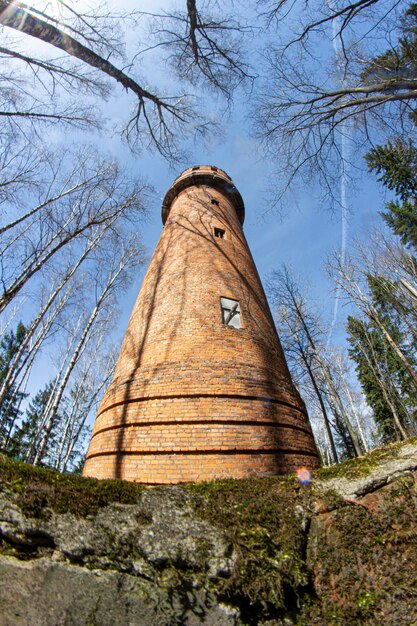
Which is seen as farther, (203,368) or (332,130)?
(332,130)

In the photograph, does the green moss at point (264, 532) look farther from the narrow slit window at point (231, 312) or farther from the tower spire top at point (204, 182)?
the tower spire top at point (204, 182)

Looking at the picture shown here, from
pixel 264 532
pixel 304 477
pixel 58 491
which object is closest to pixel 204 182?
pixel 304 477

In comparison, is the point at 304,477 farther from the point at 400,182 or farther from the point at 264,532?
the point at 400,182

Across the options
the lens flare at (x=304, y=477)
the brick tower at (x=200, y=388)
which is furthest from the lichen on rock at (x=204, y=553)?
the brick tower at (x=200, y=388)

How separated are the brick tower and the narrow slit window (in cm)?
2

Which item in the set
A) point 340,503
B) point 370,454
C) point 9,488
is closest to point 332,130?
point 370,454

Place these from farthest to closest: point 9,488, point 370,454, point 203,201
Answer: point 203,201
point 370,454
point 9,488

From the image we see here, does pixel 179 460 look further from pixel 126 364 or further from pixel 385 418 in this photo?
pixel 385 418

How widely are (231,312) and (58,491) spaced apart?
14.9ft

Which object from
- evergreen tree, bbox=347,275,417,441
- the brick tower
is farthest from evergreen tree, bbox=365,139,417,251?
the brick tower

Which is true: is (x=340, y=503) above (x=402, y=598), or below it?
above

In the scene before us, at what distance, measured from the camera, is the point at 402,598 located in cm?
224

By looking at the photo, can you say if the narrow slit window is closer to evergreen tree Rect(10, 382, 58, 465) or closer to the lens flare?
the lens flare

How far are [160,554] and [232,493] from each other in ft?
2.84
